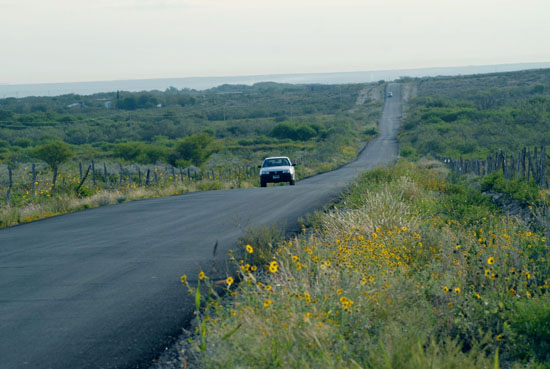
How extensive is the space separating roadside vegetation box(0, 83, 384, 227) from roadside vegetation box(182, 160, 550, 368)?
11.6 m

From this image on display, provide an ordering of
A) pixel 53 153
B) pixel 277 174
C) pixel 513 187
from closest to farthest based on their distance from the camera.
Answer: pixel 513 187
pixel 277 174
pixel 53 153

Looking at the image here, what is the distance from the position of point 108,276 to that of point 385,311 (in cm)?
503

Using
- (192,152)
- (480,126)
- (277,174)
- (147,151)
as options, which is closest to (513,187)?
(277,174)

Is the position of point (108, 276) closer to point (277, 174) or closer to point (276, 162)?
point (277, 174)

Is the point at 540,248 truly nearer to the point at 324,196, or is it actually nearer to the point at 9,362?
the point at 9,362

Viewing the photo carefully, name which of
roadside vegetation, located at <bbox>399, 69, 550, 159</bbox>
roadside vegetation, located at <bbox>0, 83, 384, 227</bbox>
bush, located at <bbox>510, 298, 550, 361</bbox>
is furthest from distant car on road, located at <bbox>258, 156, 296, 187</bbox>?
bush, located at <bbox>510, 298, 550, 361</bbox>

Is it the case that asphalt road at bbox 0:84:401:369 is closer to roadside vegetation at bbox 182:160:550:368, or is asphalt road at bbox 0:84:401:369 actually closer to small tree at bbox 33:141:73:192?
roadside vegetation at bbox 182:160:550:368

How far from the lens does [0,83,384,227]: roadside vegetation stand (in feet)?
69.2

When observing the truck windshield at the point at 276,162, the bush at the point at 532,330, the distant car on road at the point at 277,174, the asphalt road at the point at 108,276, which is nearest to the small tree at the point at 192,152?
the truck windshield at the point at 276,162

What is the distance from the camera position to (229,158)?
6053 cm

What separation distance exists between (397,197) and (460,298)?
7314 mm

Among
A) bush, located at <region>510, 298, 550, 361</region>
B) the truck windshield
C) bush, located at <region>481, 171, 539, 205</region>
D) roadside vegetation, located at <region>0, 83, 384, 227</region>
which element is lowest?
roadside vegetation, located at <region>0, 83, 384, 227</region>

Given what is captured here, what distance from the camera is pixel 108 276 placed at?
29.4 feet

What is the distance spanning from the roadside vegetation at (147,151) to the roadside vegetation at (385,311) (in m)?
11.6
